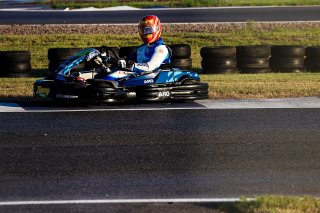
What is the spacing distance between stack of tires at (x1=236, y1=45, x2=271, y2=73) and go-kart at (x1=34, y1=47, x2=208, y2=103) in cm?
331

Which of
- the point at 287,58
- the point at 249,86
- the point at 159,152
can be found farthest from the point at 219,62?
the point at 159,152

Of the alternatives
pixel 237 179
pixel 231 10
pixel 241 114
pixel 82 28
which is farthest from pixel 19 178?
pixel 231 10

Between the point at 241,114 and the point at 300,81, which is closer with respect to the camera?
the point at 241,114

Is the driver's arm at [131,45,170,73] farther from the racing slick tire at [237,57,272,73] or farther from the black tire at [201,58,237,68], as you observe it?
the racing slick tire at [237,57,272,73]

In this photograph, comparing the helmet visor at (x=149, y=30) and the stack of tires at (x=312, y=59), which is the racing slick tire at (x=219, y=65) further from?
the helmet visor at (x=149, y=30)

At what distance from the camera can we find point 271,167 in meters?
7.46

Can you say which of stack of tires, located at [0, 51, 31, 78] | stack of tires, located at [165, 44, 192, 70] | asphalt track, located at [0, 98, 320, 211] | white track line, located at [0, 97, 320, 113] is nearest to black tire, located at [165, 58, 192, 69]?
stack of tires, located at [165, 44, 192, 70]

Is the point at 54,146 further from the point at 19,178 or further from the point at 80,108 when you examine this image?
the point at 80,108

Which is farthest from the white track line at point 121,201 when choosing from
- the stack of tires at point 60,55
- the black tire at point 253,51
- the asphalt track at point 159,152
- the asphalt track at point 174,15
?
the asphalt track at point 174,15

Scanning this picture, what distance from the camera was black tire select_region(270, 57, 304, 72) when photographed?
15148 mm

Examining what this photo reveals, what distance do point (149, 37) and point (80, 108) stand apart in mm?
1580

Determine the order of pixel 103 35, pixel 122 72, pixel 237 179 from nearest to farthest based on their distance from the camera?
pixel 237 179 < pixel 122 72 < pixel 103 35

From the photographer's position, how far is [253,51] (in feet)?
48.9

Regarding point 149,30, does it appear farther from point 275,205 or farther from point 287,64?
point 275,205
